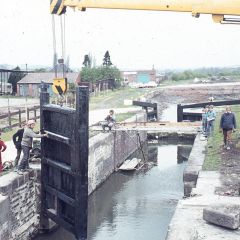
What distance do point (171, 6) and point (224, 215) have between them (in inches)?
165

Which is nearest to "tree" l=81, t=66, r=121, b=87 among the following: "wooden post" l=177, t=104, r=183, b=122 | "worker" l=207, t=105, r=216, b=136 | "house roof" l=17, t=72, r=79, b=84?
"house roof" l=17, t=72, r=79, b=84

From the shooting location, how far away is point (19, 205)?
31.5ft

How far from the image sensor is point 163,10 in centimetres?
929

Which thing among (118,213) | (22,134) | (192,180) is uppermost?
(22,134)

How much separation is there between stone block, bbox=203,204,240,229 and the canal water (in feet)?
13.3

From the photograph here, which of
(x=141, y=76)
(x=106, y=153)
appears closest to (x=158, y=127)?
(x=106, y=153)

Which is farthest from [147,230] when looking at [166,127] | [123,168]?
[166,127]

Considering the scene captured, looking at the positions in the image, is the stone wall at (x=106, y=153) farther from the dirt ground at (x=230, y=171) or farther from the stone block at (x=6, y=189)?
the stone block at (x=6, y=189)

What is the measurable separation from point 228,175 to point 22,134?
449cm

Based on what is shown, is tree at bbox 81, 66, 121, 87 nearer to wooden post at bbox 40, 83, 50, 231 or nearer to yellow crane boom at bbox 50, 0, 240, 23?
wooden post at bbox 40, 83, 50, 231

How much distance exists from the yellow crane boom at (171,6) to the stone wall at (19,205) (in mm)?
3553

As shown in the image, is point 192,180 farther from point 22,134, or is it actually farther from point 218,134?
point 218,134

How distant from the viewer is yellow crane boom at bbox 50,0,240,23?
865 cm

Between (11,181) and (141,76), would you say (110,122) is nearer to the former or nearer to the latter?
(11,181)
